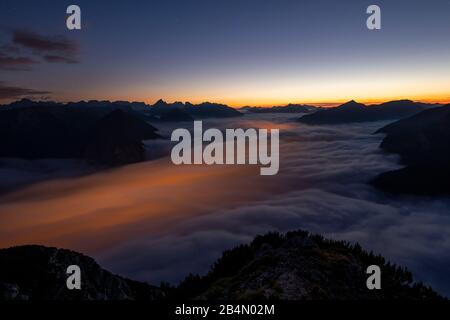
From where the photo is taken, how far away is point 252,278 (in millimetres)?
26594

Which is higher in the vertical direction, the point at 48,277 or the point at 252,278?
the point at 252,278

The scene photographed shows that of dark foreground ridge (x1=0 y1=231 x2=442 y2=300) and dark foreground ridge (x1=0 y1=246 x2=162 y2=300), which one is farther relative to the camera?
dark foreground ridge (x1=0 y1=246 x2=162 y2=300)

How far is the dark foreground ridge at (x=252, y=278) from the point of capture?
2452 cm

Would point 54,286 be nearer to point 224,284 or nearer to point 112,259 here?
point 224,284

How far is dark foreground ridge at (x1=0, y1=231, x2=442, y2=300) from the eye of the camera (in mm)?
24516

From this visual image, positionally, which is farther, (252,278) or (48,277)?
(48,277)

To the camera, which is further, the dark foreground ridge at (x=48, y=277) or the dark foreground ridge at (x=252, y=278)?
the dark foreground ridge at (x=48, y=277)

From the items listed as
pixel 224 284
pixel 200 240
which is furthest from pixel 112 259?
pixel 224 284

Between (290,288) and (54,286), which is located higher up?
(290,288)
